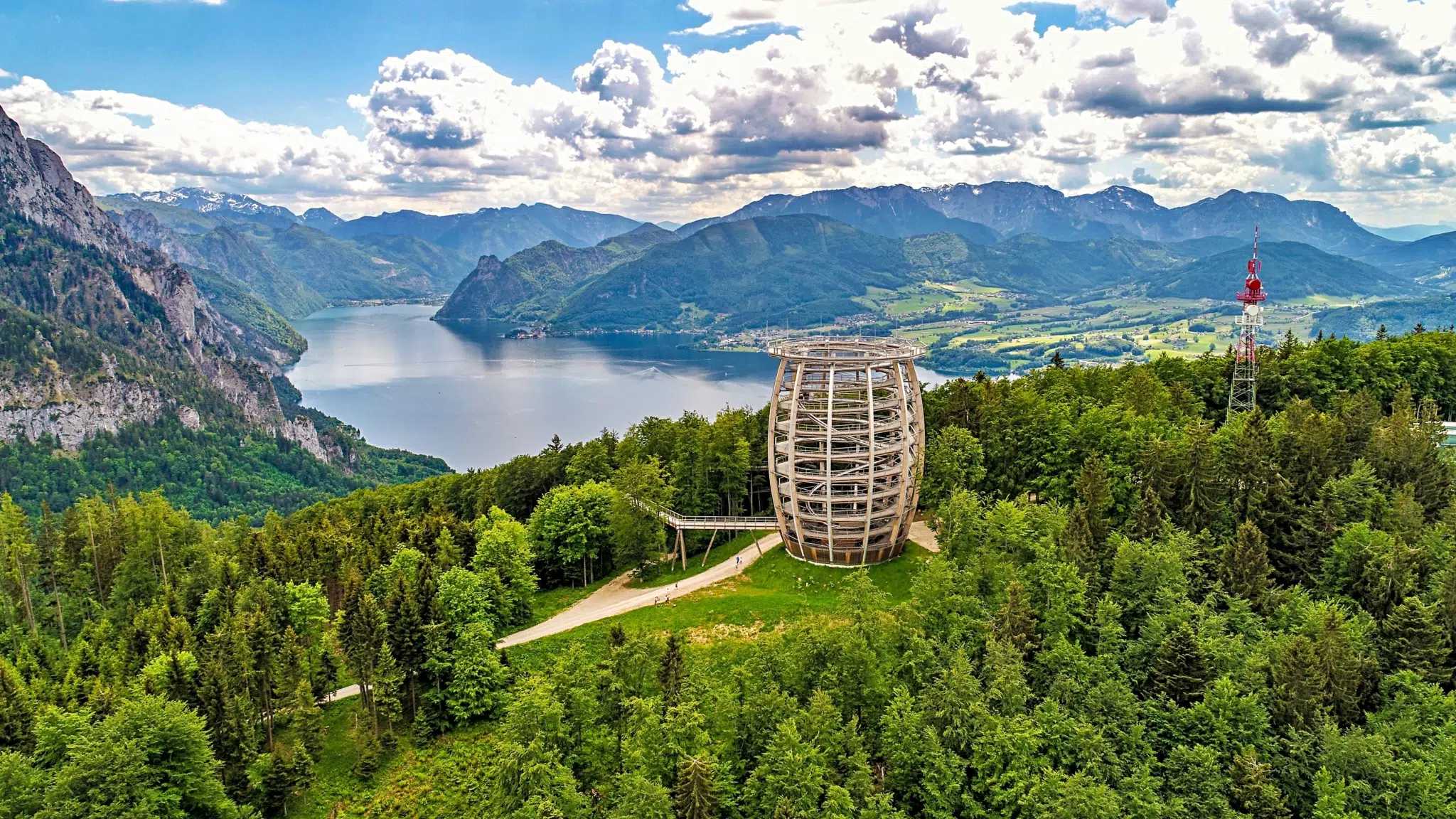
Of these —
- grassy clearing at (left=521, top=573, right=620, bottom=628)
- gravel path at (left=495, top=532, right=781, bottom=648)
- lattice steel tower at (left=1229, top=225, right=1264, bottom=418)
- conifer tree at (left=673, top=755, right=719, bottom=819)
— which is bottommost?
grassy clearing at (left=521, top=573, right=620, bottom=628)

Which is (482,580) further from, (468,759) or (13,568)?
(13,568)

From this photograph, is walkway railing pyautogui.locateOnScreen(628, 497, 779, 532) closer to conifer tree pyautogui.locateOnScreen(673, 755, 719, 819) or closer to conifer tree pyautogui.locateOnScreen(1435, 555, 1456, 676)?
conifer tree pyautogui.locateOnScreen(673, 755, 719, 819)

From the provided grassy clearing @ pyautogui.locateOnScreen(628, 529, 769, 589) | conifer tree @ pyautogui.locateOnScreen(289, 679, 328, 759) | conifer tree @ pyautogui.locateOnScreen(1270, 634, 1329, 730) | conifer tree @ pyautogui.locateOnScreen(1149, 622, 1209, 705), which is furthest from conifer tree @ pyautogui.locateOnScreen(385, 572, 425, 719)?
conifer tree @ pyautogui.locateOnScreen(1270, 634, 1329, 730)

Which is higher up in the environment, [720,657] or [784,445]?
[784,445]

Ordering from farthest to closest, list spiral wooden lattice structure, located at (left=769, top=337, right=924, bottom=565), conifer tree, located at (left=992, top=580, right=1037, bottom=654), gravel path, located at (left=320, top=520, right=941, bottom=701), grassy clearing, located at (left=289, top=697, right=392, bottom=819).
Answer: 1. spiral wooden lattice structure, located at (left=769, top=337, right=924, bottom=565)
2. gravel path, located at (left=320, top=520, right=941, bottom=701)
3. grassy clearing, located at (left=289, top=697, right=392, bottom=819)
4. conifer tree, located at (left=992, top=580, right=1037, bottom=654)

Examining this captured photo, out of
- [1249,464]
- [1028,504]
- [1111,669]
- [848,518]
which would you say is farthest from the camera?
[848,518]

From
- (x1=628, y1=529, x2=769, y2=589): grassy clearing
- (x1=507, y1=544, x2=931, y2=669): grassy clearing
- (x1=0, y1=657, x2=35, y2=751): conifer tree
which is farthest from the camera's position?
(x1=628, y1=529, x2=769, y2=589): grassy clearing

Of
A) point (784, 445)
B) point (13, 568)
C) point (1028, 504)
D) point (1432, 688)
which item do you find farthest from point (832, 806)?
point (13, 568)

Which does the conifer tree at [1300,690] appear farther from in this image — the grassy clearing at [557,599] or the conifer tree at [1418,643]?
the grassy clearing at [557,599]
